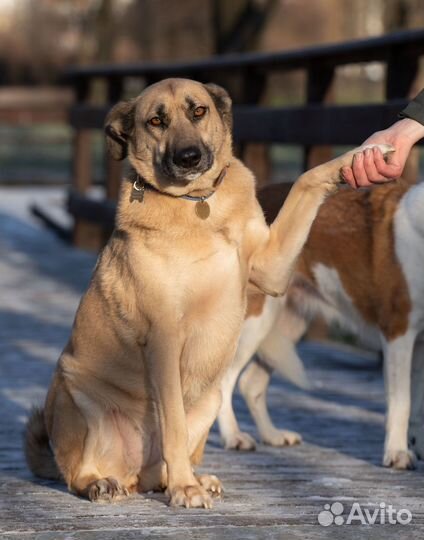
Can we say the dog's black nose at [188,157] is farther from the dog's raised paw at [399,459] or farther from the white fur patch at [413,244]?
the dog's raised paw at [399,459]

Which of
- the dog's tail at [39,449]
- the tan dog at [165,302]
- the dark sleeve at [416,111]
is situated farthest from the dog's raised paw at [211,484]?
the dark sleeve at [416,111]

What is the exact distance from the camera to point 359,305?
4.74 m

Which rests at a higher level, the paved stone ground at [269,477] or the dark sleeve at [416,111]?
the dark sleeve at [416,111]

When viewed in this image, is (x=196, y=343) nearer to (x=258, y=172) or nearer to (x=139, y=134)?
(x=139, y=134)

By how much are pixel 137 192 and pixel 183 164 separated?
184 mm

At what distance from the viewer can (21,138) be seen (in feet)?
106

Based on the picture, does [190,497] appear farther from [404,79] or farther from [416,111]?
[404,79]

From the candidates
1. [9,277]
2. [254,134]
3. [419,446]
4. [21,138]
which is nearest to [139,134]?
[419,446]

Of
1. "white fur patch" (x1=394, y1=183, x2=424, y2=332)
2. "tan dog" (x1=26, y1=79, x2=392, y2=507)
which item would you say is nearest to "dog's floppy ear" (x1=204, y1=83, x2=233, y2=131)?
"tan dog" (x1=26, y1=79, x2=392, y2=507)

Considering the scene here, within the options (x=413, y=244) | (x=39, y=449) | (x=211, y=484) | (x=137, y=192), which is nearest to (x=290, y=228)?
(x=137, y=192)

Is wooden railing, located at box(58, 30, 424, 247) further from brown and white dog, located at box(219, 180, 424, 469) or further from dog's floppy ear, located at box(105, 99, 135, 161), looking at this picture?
dog's floppy ear, located at box(105, 99, 135, 161)

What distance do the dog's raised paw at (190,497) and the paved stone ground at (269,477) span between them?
0.03 meters

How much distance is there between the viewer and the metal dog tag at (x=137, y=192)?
3699 millimetres

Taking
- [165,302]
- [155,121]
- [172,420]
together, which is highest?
[155,121]
